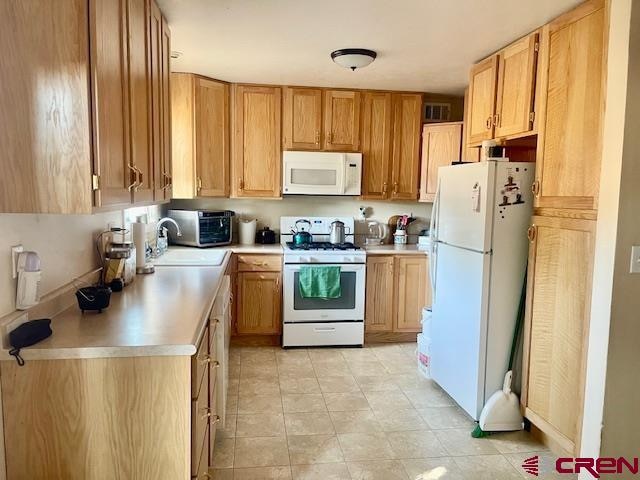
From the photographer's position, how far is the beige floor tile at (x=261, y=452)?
2301mm

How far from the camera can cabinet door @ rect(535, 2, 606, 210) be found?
209 centimetres

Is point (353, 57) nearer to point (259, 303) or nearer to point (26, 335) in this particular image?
point (259, 303)

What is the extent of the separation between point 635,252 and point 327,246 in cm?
261

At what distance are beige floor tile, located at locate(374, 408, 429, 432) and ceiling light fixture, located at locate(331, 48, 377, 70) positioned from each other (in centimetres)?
237

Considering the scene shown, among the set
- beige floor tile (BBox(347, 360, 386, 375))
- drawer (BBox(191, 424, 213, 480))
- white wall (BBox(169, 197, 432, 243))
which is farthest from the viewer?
white wall (BBox(169, 197, 432, 243))

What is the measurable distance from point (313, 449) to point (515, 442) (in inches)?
46.3

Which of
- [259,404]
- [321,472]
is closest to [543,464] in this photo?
[321,472]

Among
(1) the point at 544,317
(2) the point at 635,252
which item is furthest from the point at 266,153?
(2) the point at 635,252

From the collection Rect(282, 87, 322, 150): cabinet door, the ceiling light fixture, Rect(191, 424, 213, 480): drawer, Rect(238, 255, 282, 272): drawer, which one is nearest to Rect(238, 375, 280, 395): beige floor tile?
Rect(238, 255, 282, 272): drawer

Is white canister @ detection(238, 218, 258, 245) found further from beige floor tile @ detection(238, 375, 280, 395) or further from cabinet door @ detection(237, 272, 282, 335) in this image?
beige floor tile @ detection(238, 375, 280, 395)

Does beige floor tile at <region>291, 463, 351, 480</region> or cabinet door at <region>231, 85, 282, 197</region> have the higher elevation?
cabinet door at <region>231, 85, 282, 197</region>

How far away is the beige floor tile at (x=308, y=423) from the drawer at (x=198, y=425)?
78 centimetres

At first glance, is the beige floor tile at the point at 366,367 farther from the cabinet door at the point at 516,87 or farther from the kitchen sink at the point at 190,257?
the cabinet door at the point at 516,87

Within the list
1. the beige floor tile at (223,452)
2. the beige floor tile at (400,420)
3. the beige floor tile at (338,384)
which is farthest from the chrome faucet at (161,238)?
the beige floor tile at (400,420)
